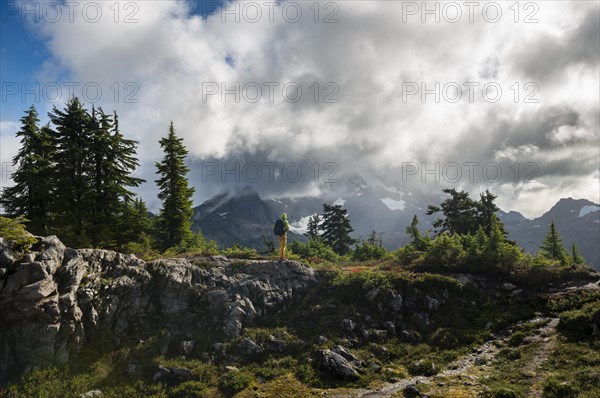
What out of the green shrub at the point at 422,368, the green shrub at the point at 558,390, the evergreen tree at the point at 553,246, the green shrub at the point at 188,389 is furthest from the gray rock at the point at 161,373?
the evergreen tree at the point at 553,246

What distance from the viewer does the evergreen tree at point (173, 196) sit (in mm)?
38031

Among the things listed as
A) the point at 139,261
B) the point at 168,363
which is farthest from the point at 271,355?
the point at 139,261

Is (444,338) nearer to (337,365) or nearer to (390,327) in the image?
(390,327)

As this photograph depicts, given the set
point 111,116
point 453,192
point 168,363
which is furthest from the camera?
point 453,192

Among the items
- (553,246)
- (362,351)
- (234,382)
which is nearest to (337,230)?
(553,246)

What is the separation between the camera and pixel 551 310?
2239 centimetres

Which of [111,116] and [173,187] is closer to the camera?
[111,116]

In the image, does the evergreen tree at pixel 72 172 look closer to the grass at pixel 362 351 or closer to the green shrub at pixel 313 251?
the grass at pixel 362 351

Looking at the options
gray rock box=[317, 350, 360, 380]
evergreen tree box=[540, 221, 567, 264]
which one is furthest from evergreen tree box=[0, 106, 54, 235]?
evergreen tree box=[540, 221, 567, 264]

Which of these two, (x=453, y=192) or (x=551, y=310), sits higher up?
(x=453, y=192)

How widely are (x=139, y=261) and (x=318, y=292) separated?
480 inches

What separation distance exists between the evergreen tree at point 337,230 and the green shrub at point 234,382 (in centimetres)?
5353

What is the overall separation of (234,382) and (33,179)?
22325 millimetres

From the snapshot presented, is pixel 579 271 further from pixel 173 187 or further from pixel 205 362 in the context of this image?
pixel 173 187
